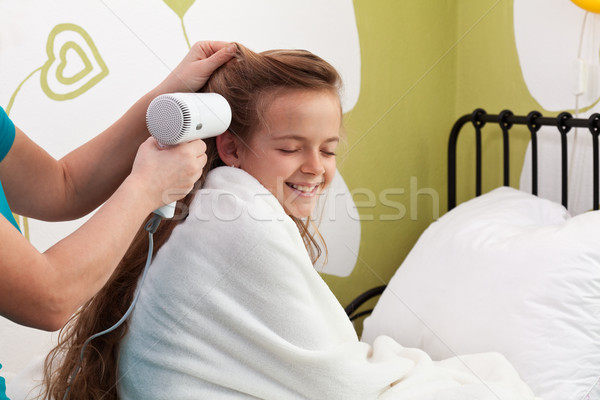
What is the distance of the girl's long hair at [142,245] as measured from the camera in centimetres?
107

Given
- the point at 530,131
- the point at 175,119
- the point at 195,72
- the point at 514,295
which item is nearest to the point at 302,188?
the point at 195,72

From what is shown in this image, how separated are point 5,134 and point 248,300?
47 centimetres

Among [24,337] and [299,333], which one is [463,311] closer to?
[299,333]

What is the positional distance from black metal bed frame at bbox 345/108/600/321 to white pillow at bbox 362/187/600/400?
16 cm

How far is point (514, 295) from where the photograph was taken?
1537 millimetres

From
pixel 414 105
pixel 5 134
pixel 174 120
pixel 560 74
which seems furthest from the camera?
pixel 414 105

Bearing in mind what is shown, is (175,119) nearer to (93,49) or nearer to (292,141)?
(292,141)

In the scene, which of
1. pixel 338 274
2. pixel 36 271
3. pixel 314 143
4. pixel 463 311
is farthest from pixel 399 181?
pixel 36 271

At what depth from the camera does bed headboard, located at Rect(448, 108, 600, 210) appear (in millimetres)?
1818

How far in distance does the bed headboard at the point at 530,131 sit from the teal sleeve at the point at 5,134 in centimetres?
153

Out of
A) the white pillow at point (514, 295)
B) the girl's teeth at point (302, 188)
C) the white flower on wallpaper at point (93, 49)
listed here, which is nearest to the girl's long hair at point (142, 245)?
the girl's teeth at point (302, 188)

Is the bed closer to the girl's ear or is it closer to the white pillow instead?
the white pillow

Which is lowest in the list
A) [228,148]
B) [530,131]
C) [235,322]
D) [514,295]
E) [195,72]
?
[514,295]

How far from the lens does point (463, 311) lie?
1593mm
